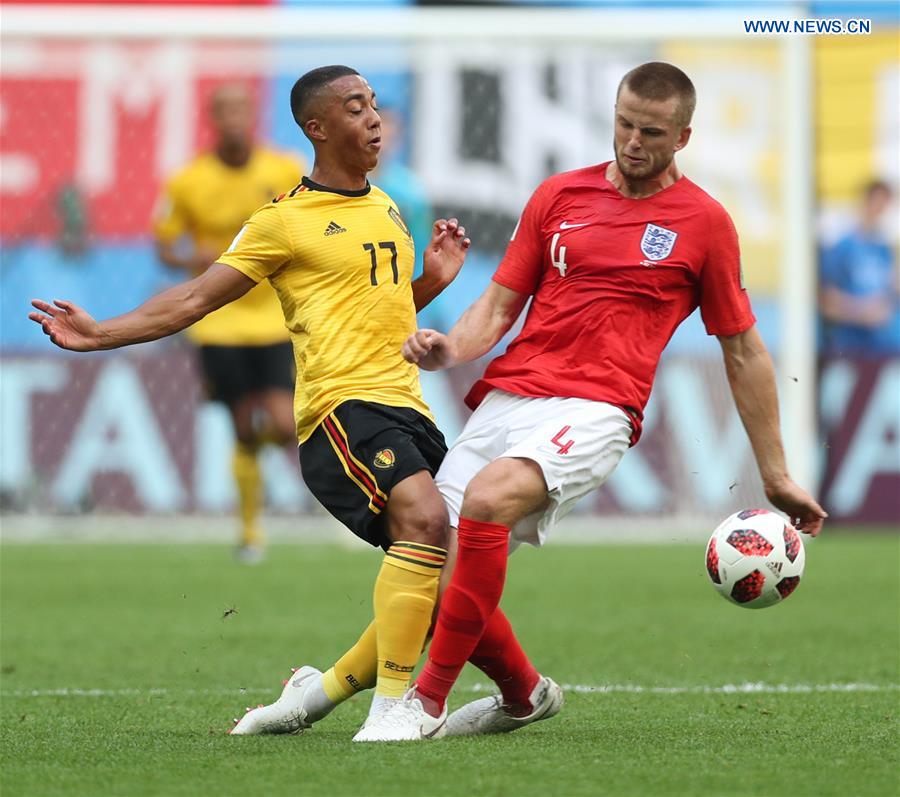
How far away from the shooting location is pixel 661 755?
4984 millimetres

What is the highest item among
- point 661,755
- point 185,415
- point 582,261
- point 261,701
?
point 582,261

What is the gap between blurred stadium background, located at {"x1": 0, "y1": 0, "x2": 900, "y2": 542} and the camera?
13.6 metres

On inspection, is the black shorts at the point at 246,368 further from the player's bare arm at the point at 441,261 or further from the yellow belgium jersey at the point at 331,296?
the yellow belgium jersey at the point at 331,296

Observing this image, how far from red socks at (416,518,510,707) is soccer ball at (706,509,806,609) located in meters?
0.77

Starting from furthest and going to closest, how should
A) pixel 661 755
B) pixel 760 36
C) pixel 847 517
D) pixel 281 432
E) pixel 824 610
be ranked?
pixel 847 517 < pixel 760 36 < pixel 281 432 < pixel 824 610 < pixel 661 755

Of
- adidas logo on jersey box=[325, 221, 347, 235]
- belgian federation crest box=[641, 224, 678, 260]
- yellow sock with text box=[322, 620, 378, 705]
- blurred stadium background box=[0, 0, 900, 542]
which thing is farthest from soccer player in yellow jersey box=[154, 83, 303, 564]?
belgian federation crest box=[641, 224, 678, 260]

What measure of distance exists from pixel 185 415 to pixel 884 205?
6.17 m

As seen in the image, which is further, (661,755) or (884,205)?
(884,205)

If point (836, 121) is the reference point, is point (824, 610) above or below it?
below

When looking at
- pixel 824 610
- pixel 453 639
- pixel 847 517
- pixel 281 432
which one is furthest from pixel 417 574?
pixel 847 517

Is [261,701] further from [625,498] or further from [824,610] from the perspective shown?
[625,498]

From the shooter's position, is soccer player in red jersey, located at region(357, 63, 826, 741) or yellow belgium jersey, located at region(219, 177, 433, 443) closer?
soccer player in red jersey, located at region(357, 63, 826, 741)

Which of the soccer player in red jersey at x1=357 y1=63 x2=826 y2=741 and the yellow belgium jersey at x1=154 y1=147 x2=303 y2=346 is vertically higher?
the soccer player in red jersey at x1=357 y1=63 x2=826 y2=741

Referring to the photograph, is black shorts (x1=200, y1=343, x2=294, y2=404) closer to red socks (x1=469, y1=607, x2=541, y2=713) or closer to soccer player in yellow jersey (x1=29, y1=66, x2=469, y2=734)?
soccer player in yellow jersey (x1=29, y1=66, x2=469, y2=734)
